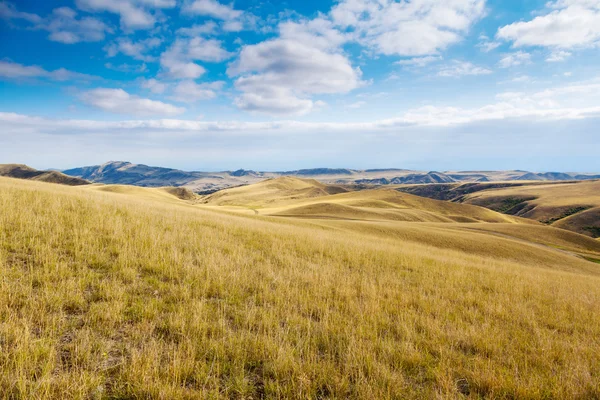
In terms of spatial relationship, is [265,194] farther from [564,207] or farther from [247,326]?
[564,207]

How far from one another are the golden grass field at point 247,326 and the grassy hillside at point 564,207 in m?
149

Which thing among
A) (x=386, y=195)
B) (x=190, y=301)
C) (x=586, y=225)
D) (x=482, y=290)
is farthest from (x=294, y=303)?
(x=586, y=225)

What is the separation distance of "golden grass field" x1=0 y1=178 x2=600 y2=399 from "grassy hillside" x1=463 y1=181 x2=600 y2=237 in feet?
489

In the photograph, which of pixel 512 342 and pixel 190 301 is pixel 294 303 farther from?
pixel 512 342

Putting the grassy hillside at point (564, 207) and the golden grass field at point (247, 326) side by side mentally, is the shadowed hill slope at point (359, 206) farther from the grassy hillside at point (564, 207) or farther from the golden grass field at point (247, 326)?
the golden grass field at point (247, 326)

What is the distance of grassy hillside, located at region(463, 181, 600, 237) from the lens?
4707 inches

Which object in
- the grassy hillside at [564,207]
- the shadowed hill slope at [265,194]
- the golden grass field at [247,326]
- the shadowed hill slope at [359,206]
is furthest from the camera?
the shadowed hill slope at [265,194]

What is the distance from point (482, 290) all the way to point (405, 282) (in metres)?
2.84

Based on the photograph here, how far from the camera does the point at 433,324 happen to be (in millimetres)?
→ 6121

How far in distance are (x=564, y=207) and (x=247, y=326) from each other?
202m

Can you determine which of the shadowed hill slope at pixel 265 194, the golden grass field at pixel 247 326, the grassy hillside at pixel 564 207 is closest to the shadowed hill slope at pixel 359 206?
the shadowed hill slope at pixel 265 194

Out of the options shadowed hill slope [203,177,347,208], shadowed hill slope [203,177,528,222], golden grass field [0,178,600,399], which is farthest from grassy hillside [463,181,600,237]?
golden grass field [0,178,600,399]

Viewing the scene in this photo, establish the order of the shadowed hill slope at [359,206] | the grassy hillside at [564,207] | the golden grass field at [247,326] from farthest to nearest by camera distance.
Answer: the grassy hillside at [564,207] < the shadowed hill slope at [359,206] < the golden grass field at [247,326]

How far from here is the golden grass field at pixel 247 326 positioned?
3.92 m
